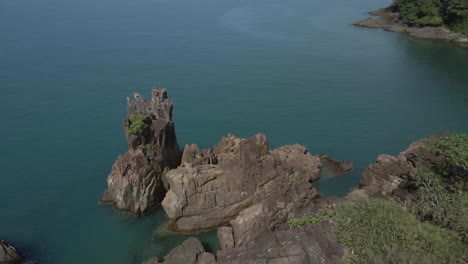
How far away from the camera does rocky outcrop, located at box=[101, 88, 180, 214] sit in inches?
1344

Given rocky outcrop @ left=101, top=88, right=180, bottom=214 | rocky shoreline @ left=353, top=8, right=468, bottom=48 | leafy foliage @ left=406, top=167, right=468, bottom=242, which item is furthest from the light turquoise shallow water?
leafy foliage @ left=406, top=167, right=468, bottom=242

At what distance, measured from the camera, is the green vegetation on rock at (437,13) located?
87.6 metres

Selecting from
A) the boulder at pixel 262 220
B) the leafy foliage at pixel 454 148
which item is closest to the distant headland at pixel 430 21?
the leafy foliage at pixel 454 148

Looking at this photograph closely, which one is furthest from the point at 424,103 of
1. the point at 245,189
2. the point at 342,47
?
the point at 245,189

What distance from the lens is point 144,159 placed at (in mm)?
34344

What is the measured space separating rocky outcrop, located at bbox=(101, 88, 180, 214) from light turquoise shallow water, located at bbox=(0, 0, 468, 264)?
1.51 m

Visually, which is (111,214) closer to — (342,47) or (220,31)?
(342,47)

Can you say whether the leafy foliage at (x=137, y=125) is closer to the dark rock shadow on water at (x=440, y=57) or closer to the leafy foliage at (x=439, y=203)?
the leafy foliage at (x=439, y=203)

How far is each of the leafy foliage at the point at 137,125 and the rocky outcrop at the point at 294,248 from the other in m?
13.6

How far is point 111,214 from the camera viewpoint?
35.1 meters

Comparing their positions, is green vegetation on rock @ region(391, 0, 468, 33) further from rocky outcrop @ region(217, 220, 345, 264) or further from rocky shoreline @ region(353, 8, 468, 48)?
rocky outcrop @ region(217, 220, 345, 264)

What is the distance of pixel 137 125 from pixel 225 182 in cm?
823

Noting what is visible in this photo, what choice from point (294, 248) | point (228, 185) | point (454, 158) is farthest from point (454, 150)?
point (228, 185)

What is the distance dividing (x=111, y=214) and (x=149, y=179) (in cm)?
430
